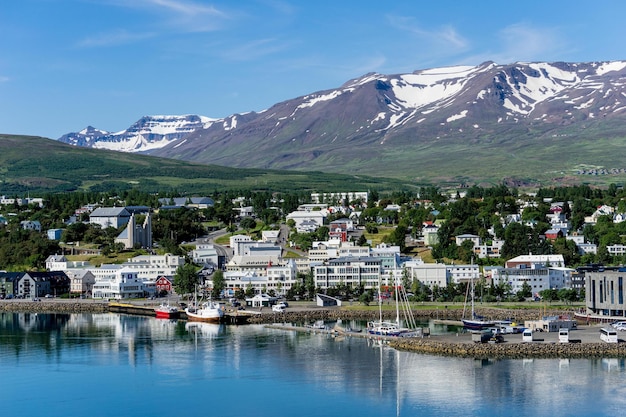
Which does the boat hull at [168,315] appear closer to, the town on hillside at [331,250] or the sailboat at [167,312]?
the sailboat at [167,312]

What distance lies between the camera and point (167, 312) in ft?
139

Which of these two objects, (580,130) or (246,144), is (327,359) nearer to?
(580,130)

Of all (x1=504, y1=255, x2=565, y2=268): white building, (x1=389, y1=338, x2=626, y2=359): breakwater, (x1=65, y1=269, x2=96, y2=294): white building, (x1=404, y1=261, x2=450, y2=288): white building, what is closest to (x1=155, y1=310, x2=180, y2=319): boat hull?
(x1=65, y1=269, x2=96, y2=294): white building

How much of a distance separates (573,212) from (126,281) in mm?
28360

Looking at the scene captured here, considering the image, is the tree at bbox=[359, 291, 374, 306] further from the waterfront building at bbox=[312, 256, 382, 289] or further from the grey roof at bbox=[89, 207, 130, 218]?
the grey roof at bbox=[89, 207, 130, 218]

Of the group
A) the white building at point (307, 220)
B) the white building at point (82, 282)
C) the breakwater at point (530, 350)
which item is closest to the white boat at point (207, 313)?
the white building at point (82, 282)

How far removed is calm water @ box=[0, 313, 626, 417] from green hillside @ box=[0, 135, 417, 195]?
237 ft

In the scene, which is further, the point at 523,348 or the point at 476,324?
the point at 476,324

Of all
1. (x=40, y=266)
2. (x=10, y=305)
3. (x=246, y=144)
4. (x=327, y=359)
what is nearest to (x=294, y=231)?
(x=40, y=266)

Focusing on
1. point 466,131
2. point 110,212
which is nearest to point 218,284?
point 110,212

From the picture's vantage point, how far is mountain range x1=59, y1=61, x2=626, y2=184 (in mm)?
127438

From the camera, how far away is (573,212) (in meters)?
65.0

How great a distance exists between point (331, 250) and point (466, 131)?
106435mm

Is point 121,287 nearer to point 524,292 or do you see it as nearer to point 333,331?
point 333,331
